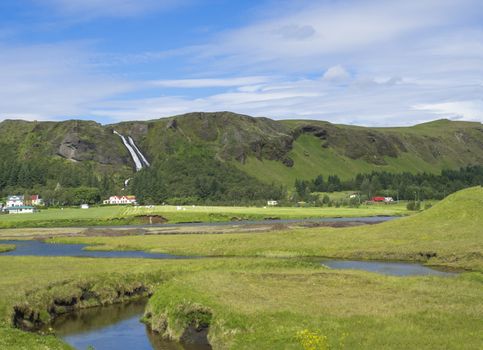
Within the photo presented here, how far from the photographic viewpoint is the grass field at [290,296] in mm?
32156

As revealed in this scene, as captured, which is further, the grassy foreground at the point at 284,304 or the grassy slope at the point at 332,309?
the grassy foreground at the point at 284,304

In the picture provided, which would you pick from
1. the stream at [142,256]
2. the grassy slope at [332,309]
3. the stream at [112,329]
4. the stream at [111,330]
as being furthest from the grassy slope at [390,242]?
the stream at [111,330]

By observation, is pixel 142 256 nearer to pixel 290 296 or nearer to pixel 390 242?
pixel 390 242

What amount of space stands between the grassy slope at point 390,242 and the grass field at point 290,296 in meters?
0.35

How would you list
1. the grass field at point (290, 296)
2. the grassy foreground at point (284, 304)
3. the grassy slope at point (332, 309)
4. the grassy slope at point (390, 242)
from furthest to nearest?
the grassy slope at point (390, 242) → the grass field at point (290, 296) → the grassy foreground at point (284, 304) → the grassy slope at point (332, 309)

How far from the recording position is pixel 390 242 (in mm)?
89188

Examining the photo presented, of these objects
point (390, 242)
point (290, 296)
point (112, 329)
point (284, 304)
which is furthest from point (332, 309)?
point (390, 242)

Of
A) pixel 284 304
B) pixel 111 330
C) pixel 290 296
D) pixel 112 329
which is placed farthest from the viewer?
pixel 112 329

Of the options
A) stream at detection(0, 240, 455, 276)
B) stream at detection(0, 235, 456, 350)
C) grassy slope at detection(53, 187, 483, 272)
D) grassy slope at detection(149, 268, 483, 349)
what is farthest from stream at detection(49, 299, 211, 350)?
grassy slope at detection(53, 187, 483, 272)

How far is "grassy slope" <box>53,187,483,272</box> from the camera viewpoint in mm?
79375

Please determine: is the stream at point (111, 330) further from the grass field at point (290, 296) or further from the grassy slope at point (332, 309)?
the grassy slope at point (332, 309)

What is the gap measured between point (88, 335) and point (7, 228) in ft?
449

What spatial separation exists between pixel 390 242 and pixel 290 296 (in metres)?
50.1

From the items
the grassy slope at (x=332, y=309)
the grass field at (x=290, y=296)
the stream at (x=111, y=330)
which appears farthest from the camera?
the stream at (x=111, y=330)
